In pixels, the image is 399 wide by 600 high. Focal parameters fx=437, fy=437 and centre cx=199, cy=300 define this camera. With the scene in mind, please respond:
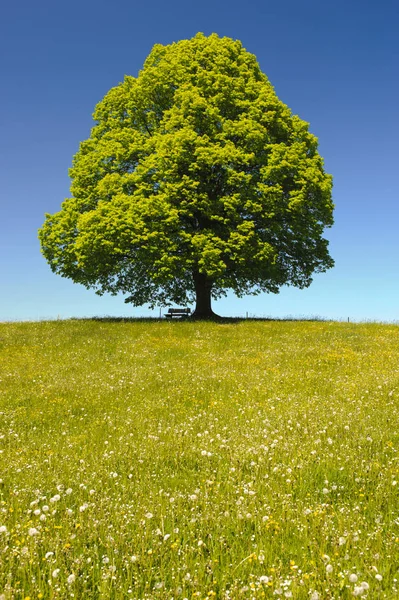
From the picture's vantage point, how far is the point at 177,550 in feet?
15.7

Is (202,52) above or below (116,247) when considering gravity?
above

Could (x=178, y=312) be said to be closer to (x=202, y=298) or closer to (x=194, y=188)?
(x=202, y=298)

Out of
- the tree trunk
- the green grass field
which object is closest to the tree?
the tree trunk

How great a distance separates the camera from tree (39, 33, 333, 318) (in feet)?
96.3

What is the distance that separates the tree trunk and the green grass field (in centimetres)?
1795

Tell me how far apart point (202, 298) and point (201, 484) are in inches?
1085

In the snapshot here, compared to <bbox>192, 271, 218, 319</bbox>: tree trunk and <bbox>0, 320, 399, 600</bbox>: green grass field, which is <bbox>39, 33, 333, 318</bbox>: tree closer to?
<bbox>192, 271, 218, 319</bbox>: tree trunk

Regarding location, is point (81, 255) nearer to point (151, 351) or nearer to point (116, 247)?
point (116, 247)

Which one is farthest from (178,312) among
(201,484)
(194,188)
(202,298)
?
(201,484)

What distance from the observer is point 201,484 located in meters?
6.57

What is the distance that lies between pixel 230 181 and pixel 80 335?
1398 cm

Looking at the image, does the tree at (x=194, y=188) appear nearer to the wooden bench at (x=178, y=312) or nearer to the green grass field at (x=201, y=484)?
the wooden bench at (x=178, y=312)

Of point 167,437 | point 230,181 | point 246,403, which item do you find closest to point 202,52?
point 230,181

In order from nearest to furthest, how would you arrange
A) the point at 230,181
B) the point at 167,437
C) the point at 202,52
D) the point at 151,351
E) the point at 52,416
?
the point at 167,437
the point at 52,416
the point at 151,351
the point at 230,181
the point at 202,52
